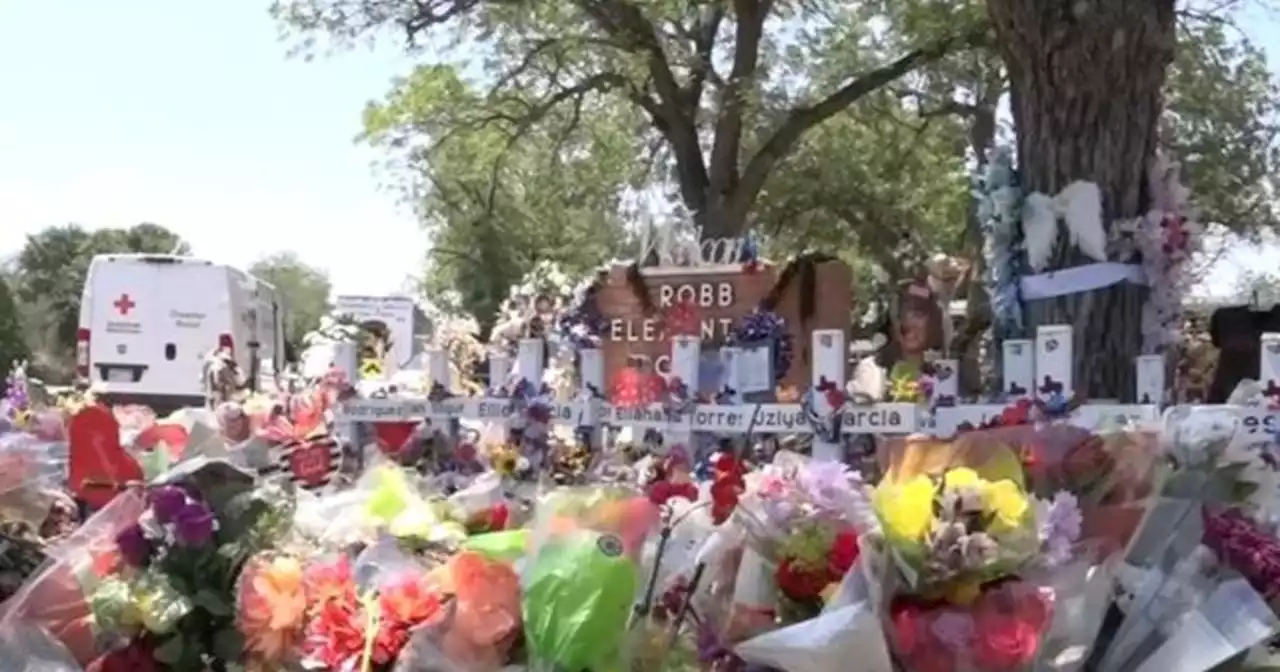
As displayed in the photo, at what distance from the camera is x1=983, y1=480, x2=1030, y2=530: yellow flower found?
2.50 metres

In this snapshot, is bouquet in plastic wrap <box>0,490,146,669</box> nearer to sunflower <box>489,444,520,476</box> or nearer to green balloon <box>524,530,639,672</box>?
green balloon <box>524,530,639,672</box>

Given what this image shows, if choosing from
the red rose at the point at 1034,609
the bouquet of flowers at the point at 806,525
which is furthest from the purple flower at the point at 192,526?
the red rose at the point at 1034,609

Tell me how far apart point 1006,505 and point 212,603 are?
153 cm

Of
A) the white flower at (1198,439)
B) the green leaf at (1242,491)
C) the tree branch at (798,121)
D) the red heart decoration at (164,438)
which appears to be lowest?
the green leaf at (1242,491)

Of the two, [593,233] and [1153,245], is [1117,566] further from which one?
[593,233]

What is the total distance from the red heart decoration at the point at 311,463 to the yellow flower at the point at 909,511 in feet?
7.61

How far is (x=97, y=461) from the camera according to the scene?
3.85m

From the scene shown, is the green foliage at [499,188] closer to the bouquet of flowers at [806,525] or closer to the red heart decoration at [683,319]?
the red heart decoration at [683,319]

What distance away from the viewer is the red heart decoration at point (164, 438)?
178 inches

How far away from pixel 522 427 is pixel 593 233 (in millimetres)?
21595

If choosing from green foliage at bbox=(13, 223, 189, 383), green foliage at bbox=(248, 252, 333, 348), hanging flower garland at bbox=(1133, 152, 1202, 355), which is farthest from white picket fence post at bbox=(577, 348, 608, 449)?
green foliage at bbox=(248, 252, 333, 348)

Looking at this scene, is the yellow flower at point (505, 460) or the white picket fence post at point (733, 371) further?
the white picket fence post at point (733, 371)

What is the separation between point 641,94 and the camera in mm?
18406

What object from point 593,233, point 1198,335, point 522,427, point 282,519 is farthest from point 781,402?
point 593,233
